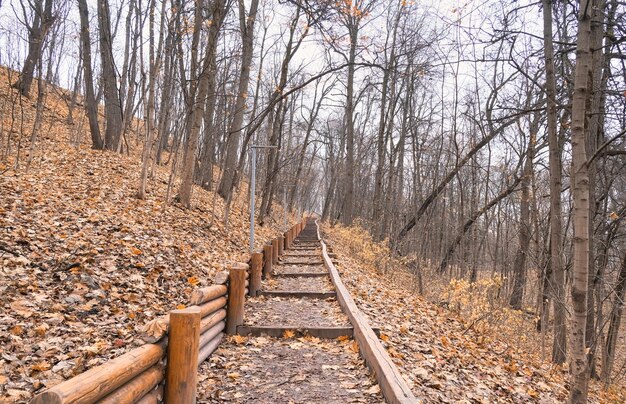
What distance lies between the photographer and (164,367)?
11.7 ft

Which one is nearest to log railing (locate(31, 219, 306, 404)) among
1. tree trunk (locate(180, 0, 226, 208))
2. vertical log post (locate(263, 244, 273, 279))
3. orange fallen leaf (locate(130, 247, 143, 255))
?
orange fallen leaf (locate(130, 247, 143, 255))

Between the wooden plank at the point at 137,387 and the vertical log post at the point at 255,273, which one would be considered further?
the vertical log post at the point at 255,273

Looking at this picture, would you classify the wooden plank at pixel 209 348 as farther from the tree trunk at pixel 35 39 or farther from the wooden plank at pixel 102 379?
the tree trunk at pixel 35 39

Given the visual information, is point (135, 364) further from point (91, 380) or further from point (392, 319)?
point (392, 319)

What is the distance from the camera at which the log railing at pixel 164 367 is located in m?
2.32

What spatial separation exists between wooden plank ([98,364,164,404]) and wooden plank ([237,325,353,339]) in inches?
114

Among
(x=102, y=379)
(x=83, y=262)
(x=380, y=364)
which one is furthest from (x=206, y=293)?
(x=83, y=262)

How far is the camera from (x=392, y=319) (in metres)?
7.37

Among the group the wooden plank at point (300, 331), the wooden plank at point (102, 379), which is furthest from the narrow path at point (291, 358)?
the wooden plank at point (102, 379)

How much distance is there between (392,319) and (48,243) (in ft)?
18.4

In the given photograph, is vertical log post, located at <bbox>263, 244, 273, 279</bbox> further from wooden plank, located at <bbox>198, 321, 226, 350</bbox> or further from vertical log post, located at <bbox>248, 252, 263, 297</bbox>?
wooden plank, located at <bbox>198, 321, 226, 350</bbox>

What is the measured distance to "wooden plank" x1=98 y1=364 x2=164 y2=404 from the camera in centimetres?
267

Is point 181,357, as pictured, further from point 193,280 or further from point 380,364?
point 193,280

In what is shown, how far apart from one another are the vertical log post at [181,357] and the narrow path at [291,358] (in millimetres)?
624
